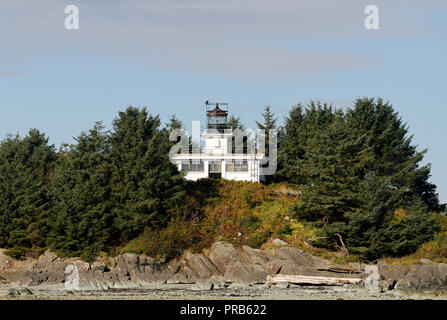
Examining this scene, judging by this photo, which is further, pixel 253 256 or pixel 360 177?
pixel 360 177

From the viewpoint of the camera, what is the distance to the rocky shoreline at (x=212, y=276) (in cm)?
3416

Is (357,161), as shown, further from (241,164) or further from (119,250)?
(119,250)

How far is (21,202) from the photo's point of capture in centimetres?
4606

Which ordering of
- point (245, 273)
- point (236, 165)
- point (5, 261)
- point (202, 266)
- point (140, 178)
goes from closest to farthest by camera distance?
point (245, 273) → point (202, 266) → point (5, 261) → point (140, 178) → point (236, 165)

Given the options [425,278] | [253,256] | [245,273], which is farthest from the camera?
[253,256]

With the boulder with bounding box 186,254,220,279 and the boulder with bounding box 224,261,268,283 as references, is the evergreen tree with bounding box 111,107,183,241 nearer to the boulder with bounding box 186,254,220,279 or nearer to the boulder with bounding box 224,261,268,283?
the boulder with bounding box 186,254,220,279

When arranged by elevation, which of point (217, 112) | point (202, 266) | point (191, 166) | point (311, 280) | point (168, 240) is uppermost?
point (217, 112)

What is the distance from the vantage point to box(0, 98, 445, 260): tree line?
43403 mm

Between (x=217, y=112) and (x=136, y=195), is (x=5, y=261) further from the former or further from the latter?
(x=217, y=112)

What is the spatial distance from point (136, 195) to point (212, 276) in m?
7.06

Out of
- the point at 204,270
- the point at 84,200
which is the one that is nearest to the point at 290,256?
the point at 204,270

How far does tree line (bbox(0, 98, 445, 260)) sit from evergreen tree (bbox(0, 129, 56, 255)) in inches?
2.5

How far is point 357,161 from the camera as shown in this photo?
46.9 metres
